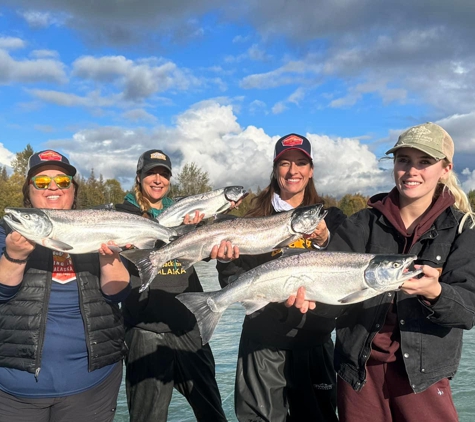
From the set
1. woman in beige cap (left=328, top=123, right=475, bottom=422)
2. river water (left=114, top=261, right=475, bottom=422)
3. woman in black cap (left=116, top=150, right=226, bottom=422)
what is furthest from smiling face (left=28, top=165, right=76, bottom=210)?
river water (left=114, top=261, right=475, bottom=422)

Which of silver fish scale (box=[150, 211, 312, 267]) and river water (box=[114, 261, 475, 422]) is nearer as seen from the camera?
silver fish scale (box=[150, 211, 312, 267])

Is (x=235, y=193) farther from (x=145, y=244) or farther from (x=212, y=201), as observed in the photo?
(x=145, y=244)

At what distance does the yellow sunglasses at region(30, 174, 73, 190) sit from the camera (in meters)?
4.12

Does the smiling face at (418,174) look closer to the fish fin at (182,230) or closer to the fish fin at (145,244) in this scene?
the fish fin at (182,230)

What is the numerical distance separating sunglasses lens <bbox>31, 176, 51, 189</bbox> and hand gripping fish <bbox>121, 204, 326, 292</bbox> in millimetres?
951

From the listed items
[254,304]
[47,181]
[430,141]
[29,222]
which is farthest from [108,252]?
[430,141]

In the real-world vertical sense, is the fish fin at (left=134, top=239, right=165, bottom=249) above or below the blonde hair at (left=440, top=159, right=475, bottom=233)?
below

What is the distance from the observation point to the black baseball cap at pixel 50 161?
4109 mm

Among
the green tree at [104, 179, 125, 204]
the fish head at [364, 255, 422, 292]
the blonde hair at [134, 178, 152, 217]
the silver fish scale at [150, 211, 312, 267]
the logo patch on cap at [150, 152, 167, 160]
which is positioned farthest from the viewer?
the green tree at [104, 179, 125, 204]

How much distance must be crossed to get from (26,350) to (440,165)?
362 cm

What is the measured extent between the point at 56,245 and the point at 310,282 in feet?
7.33

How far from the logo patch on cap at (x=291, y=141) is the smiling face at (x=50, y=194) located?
222 cm

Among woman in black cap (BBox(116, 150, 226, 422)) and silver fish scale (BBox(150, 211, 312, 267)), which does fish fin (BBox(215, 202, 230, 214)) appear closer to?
woman in black cap (BBox(116, 150, 226, 422))

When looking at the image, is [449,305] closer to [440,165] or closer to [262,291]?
[440,165]
